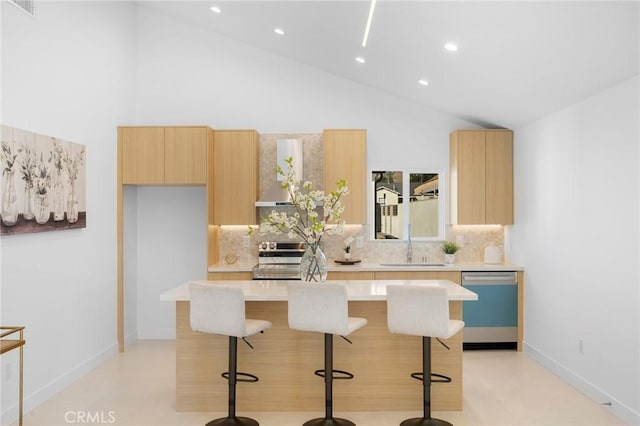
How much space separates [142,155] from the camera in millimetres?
6008

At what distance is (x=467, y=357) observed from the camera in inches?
226

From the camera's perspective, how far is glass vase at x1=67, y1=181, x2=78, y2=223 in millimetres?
4773

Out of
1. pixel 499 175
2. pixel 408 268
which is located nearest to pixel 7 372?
pixel 408 268

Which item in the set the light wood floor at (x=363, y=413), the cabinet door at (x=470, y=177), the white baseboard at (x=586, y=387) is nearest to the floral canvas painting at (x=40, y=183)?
the light wood floor at (x=363, y=413)

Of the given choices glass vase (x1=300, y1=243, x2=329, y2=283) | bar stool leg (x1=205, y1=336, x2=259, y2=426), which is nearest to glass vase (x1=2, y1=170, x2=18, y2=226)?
bar stool leg (x1=205, y1=336, x2=259, y2=426)

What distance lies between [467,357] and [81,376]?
12.5 feet

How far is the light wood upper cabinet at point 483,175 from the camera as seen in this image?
628 cm

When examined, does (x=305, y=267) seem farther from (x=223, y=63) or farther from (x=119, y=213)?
(x=223, y=63)

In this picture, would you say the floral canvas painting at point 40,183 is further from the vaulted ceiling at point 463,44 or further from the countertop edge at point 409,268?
the vaulted ceiling at point 463,44

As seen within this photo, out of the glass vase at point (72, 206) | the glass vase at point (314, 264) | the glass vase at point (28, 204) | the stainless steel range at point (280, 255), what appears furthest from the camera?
the stainless steel range at point (280, 255)

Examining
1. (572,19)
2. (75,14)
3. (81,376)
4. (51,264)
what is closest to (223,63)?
(75,14)

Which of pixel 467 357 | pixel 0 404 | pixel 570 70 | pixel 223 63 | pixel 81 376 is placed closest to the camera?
pixel 0 404

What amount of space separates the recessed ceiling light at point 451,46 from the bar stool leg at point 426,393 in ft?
7.34

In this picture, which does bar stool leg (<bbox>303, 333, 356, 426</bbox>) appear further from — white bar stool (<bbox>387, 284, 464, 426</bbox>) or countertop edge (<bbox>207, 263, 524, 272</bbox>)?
countertop edge (<bbox>207, 263, 524, 272</bbox>)
